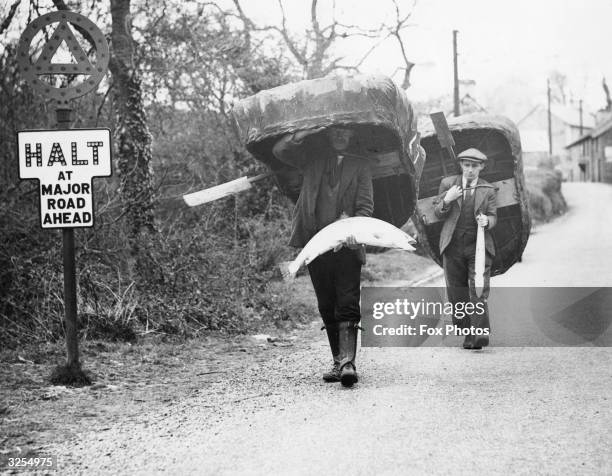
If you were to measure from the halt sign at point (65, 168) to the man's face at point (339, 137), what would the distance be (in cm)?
173

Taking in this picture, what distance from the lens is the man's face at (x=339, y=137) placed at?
22.5 feet

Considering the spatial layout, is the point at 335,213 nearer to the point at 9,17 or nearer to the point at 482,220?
the point at 482,220

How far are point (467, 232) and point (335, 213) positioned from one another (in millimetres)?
2017

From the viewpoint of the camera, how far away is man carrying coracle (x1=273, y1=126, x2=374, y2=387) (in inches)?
263

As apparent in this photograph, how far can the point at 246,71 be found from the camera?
17.4 meters

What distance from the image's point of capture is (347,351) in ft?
21.5

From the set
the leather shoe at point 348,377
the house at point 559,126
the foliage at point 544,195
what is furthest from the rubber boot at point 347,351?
the house at point 559,126

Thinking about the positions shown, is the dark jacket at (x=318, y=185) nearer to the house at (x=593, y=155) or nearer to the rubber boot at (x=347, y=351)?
the rubber boot at (x=347, y=351)

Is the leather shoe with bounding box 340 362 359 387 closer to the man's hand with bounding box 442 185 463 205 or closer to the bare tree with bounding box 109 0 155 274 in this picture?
the man's hand with bounding box 442 185 463 205

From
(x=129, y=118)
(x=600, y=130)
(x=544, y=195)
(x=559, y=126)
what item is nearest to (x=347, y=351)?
(x=129, y=118)

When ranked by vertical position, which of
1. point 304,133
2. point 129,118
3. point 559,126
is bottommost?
point 304,133

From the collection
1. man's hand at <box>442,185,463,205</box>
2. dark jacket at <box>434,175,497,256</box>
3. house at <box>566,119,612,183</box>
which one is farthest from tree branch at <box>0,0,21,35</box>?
house at <box>566,119,612,183</box>

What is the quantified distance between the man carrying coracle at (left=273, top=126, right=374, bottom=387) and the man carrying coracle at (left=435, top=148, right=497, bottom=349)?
1680 millimetres

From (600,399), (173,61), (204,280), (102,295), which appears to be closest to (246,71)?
(173,61)
